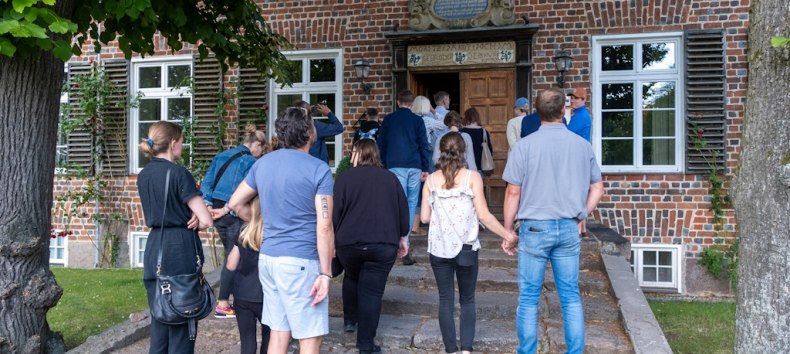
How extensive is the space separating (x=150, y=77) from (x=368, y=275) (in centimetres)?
781

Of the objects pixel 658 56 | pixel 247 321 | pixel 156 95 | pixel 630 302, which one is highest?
pixel 658 56

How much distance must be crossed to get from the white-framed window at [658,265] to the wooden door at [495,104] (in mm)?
2025

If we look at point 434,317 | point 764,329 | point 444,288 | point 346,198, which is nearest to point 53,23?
point 346,198

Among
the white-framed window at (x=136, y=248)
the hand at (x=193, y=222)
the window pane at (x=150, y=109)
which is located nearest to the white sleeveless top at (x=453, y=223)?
the hand at (x=193, y=222)

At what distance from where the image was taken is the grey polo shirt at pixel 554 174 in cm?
405

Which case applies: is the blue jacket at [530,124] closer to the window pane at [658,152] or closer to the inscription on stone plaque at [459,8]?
the inscription on stone plaque at [459,8]

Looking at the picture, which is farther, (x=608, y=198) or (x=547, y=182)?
(x=608, y=198)

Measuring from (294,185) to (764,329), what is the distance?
2702 millimetres

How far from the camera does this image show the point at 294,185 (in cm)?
352

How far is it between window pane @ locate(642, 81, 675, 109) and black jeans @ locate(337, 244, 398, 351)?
596 cm

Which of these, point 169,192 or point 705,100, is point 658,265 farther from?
point 169,192

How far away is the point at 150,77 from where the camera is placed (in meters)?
10.9

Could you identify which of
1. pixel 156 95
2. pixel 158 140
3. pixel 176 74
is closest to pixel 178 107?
pixel 156 95

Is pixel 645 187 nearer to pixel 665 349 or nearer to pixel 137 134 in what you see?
pixel 665 349
